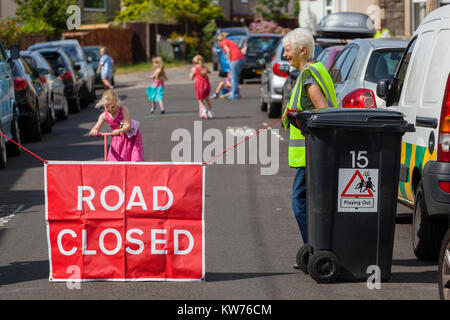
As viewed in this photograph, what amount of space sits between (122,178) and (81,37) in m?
41.2

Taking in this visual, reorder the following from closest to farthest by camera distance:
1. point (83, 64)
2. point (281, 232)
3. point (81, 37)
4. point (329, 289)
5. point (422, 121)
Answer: point (329, 289), point (422, 121), point (281, 232), point (83, 64), point (81, 37)

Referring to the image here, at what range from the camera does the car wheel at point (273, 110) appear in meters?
21.8

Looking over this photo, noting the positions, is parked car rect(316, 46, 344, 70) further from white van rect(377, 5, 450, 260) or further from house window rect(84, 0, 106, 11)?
house window rect(84, 0, 106, 11)

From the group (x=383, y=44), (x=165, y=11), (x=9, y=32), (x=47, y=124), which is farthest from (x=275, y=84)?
(x=165, y=11)

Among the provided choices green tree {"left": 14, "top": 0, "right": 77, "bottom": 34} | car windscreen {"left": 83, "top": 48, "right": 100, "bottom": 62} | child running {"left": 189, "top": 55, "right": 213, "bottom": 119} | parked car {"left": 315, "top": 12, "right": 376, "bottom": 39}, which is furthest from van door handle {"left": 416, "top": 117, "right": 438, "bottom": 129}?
car windscreen {"left": 83, "top": 48, "right": 100, "bottom": 62}

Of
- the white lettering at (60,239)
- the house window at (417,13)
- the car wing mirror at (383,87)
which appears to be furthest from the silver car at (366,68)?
the house window at (417,13)

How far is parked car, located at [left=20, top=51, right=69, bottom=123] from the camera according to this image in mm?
20859

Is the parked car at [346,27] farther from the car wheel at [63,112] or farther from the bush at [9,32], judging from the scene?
the bush at [9,32]

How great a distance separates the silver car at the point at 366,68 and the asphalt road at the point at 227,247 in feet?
→ 4.31

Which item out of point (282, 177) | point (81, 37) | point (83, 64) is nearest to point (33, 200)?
point (282, 177)

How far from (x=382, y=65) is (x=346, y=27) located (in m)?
9.54

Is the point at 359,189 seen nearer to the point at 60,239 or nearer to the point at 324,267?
the point at 324,267

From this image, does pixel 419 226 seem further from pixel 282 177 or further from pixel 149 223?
pixel 282 177

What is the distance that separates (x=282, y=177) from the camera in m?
13.5
